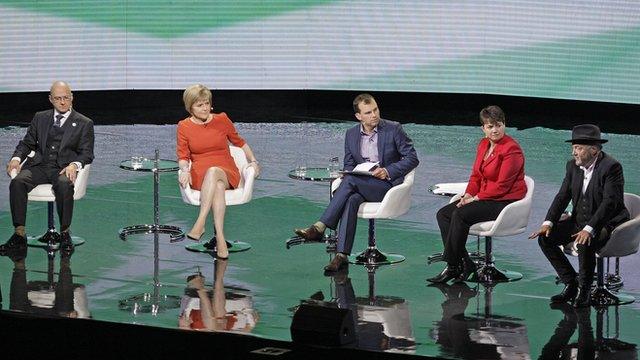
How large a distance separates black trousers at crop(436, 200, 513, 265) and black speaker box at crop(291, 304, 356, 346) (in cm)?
198

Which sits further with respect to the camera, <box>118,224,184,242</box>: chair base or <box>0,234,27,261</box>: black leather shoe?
<box>118,224,184,242</box>: chair base

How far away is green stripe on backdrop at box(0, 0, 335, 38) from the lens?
46.9 ft

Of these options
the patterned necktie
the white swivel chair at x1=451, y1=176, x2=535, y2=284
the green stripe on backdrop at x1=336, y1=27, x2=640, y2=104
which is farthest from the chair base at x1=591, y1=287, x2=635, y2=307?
the green stripe on backdrop at x1=336, y1=27, x2=640, y2=104

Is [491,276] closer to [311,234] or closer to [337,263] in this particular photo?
[337,263]

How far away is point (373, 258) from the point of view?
8180 mm

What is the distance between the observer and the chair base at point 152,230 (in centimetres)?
879

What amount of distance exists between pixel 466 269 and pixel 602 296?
0.88m

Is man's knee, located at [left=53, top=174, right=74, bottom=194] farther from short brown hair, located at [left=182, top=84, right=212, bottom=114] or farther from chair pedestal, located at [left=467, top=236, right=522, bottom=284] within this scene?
chair pedestal, located at [left=467, top=236, right=522, bottom=284]

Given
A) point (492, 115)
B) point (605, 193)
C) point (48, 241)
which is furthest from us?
point (48, 241)

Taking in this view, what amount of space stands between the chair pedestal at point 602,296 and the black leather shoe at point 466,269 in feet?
2.64

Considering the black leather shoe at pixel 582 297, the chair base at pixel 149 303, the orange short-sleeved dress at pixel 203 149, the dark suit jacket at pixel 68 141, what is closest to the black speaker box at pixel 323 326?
the chair base at pixel 149 303

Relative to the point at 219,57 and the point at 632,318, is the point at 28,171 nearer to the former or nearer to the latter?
the point at 632,318

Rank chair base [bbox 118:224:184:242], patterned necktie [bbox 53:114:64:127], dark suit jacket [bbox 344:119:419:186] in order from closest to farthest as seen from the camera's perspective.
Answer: dark suit jacket [bbox 344:119:419:186]
patterned necktie [bbox 53:114:64:127]
chair base [bbox 118:224:184:242]

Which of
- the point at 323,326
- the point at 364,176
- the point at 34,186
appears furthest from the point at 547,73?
the point at 323,326
